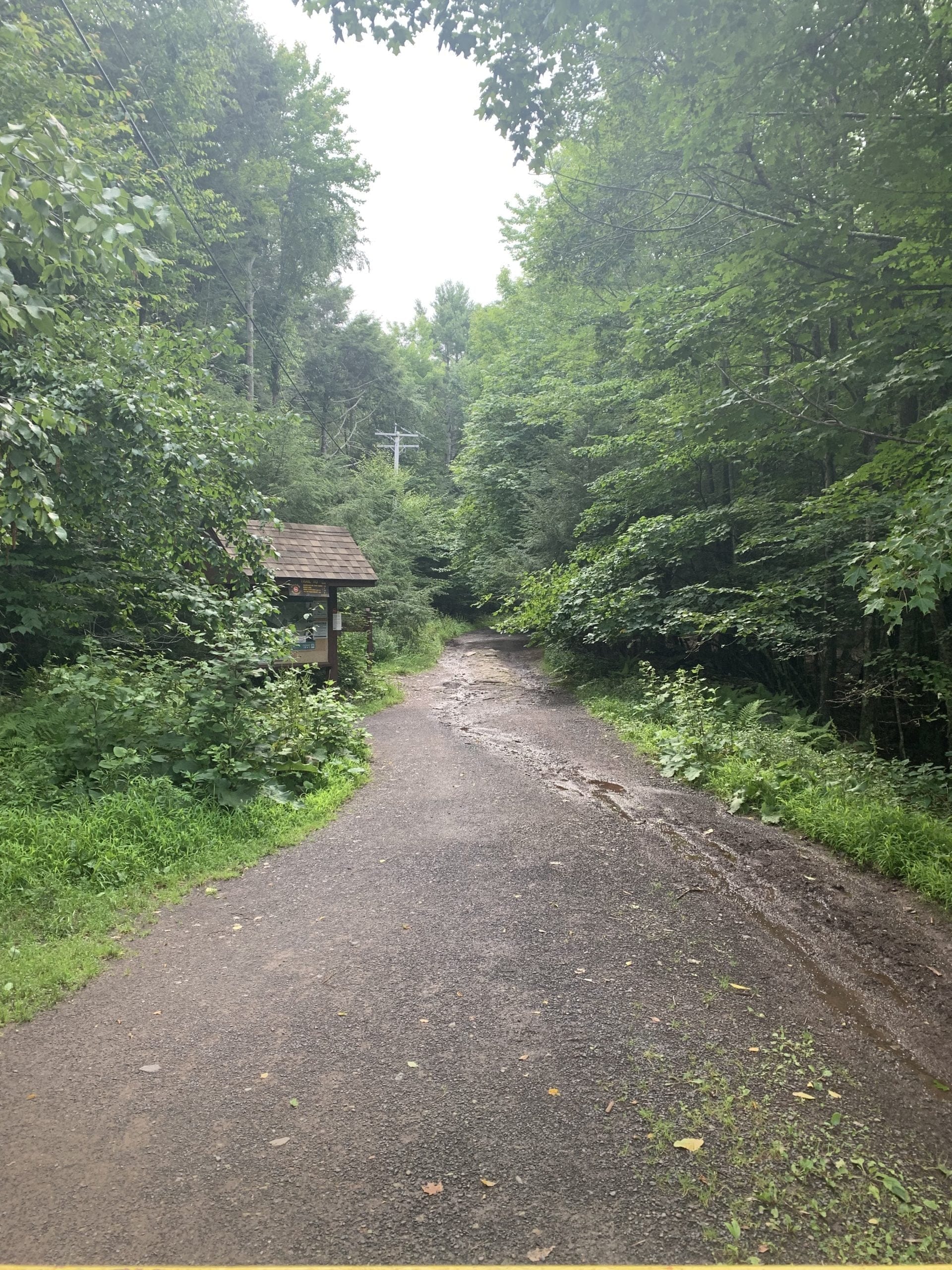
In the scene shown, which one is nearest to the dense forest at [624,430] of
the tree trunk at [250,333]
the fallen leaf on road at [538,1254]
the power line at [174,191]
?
the power line at [174,191]

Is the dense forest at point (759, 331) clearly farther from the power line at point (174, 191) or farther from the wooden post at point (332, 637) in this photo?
the power line at point (174, 191)

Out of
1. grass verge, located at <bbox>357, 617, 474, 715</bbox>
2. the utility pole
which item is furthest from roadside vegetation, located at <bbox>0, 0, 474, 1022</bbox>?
the utility pole

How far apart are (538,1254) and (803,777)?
5688 millimetres

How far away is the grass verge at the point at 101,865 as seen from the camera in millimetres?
3789

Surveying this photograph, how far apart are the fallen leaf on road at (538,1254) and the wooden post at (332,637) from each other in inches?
447

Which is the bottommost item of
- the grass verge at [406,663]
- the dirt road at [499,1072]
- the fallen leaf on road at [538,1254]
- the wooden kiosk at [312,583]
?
the dirt road at [499,1072]

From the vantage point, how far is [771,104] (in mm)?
5555

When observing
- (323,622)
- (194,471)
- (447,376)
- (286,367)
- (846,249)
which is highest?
(447,376)

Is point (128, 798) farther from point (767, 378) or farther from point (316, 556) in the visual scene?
point (767, 378)

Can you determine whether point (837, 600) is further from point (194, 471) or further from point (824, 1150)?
point (194, 471)

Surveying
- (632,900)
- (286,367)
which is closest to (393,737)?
(632,900)

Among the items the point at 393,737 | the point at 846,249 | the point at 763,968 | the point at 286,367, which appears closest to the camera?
the point at 763,968

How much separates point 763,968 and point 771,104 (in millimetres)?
Result: 6534

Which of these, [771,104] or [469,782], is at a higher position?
[771,104]
